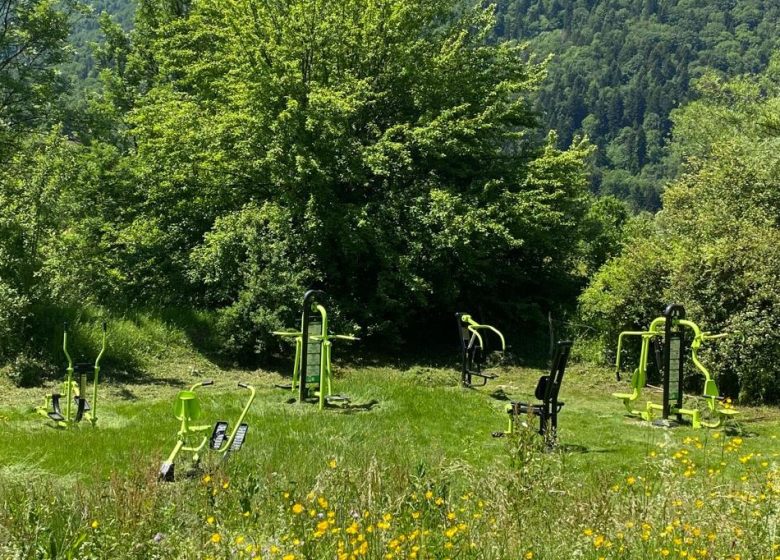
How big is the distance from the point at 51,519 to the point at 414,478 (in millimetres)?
2154

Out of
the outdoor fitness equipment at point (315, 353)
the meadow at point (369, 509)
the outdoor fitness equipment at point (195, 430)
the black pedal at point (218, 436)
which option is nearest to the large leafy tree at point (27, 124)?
the outdoor fitness equipment at point (315, 353)

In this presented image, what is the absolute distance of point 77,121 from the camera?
74.0 feet

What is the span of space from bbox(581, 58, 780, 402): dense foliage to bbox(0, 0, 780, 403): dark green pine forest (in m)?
0.04

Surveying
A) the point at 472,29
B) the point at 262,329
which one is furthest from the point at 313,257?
the point at 472,29

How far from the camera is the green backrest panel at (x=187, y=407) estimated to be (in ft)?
21.7

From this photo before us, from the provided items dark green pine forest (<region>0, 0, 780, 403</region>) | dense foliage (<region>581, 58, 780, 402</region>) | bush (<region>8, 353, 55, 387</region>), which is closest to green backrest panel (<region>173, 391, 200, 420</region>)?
bush (<region>8, 353, 55, 387</region>)

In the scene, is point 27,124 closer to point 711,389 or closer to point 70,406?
point 70,406

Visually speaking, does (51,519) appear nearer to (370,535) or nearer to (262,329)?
(370,535)

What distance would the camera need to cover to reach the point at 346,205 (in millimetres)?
17062

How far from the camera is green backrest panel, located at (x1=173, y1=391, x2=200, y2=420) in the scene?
6629 mm

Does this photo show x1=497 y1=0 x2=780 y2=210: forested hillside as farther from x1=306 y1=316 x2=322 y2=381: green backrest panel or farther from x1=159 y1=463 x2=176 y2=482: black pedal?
x1=159 y1=463 x2=176 y2=482: black pedal

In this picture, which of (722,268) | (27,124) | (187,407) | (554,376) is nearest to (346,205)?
(722,268)

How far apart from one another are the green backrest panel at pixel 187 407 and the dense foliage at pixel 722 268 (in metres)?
9.63

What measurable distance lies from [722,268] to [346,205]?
325 inches
